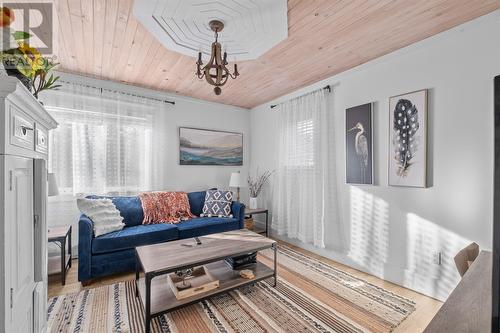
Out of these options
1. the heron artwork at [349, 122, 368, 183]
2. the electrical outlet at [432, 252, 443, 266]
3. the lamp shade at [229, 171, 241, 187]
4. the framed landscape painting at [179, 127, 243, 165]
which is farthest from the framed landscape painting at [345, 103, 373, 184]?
the framed landscape painting at [179, 127, 243, 165]

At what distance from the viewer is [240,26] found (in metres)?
1.96

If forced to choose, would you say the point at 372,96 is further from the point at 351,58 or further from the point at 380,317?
the point at 380,317

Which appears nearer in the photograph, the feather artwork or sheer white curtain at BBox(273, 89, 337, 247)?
the feather artwork

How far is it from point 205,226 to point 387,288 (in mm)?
2161

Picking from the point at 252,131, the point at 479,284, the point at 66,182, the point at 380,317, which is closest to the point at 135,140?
the point at 66,182

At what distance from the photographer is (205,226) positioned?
3221mm

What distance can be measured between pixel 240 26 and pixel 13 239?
1.93m

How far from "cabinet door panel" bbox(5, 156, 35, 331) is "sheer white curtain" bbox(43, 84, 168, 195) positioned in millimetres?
2329

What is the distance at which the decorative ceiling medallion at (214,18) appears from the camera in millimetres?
1716

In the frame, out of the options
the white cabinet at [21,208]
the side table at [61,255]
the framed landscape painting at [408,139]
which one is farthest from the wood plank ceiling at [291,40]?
the side table at [61,255]

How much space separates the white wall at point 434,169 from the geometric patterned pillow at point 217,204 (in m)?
1.64

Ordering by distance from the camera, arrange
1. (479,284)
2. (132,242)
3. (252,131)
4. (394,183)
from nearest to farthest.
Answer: (479,284), (394,183), (132,242), (252,131)

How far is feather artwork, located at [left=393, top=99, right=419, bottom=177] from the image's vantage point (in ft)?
7.80

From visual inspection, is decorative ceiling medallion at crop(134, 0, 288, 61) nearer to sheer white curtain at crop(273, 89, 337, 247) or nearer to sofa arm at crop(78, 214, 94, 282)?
sheer white curtain at crop(273, 89, 337, 247)
